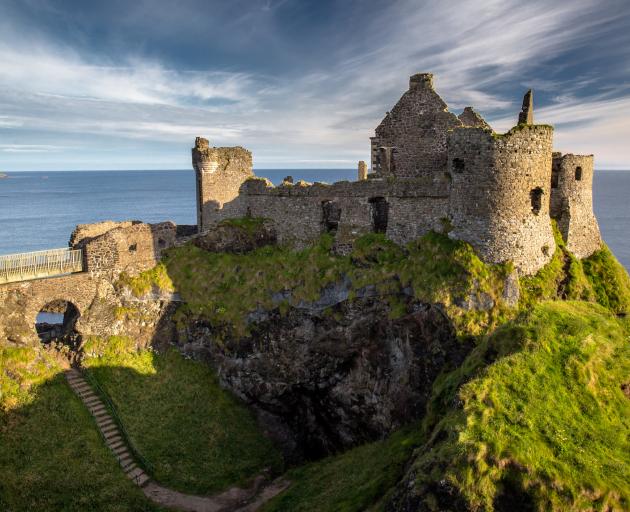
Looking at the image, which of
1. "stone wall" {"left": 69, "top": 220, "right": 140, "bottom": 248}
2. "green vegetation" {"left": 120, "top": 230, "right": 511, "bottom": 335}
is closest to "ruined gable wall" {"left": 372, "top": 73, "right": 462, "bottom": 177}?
"green vegetation" {"left": 120, "top": 230, "right": 511, "bottom": 335}

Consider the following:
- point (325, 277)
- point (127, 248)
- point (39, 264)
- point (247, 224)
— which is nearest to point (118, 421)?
point (39, 264)

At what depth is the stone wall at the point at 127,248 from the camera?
27.6m

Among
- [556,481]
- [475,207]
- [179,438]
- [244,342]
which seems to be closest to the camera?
[556,481]

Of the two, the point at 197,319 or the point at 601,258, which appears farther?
the point at 197,319

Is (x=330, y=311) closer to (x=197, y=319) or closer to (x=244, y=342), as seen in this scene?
(x=244, y=342)

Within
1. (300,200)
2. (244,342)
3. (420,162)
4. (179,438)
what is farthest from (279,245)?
(179,438)

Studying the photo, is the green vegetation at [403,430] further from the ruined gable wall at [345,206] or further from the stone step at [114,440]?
the ruined gable wall at [345,206]

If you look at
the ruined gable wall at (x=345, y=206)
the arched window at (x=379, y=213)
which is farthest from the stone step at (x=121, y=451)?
the arched window at (x=379, y=213)

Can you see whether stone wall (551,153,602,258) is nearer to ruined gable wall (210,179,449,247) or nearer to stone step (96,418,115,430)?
ruined gable wall (210,179,449,247)

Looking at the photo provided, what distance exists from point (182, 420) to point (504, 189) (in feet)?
67.8

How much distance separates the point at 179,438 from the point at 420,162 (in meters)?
21.3

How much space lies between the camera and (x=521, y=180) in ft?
70.7

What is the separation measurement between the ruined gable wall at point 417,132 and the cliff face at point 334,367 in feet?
31.2

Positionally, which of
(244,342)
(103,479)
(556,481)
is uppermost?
(556,481)
